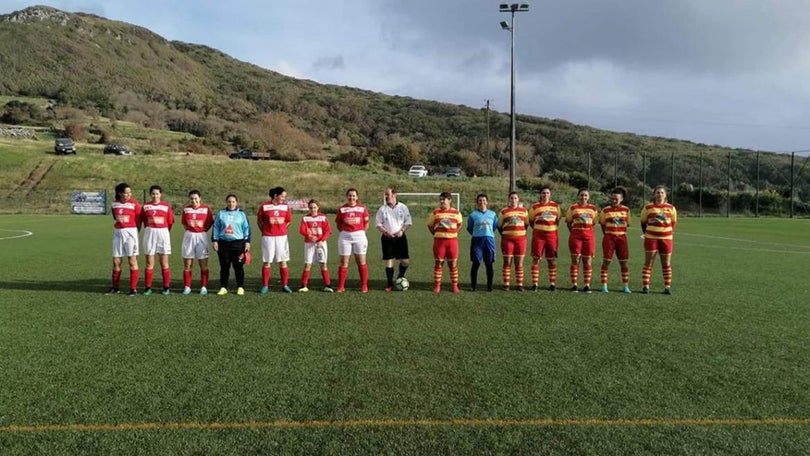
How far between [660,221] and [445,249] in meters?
3.45

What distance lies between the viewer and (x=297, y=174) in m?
46.8

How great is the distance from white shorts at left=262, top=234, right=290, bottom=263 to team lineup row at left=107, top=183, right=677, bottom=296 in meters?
0.02

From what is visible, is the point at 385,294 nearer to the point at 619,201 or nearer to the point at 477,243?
the point at 477,243

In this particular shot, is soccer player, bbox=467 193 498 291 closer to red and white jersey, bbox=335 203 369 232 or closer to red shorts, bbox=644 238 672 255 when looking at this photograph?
red and white jersey, bbox=335 203 369 232

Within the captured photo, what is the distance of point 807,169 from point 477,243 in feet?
147

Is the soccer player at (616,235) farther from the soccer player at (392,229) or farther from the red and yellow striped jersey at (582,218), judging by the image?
the soccer player at (392,229)

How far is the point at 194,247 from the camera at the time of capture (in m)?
9.02

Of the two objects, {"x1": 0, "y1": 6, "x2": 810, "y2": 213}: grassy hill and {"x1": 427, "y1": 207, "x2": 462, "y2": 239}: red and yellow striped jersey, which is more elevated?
{"x1": 0, "y1": 6, "x2": 810, "y2": 213}: grassy hill

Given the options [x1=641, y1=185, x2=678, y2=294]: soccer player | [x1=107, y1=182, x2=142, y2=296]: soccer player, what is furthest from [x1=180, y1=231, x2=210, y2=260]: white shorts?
[x1=641, y1=185, x2=678, y2=294]: soccer player

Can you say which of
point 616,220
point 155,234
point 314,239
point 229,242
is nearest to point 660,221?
point 616,220

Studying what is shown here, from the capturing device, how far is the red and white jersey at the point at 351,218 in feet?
30.8

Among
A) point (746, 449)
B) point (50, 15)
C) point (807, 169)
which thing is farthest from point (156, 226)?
point (50, 15)

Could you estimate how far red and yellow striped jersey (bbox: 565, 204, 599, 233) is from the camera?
9.42 meters

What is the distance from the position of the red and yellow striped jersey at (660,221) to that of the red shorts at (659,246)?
0.06 meters
